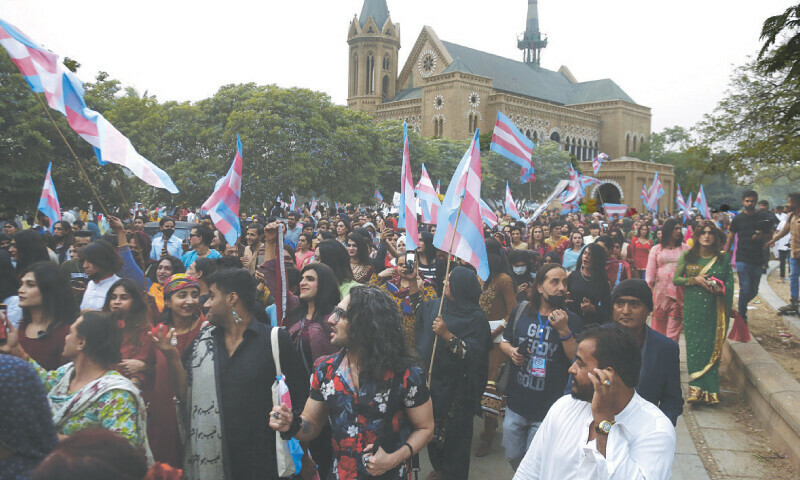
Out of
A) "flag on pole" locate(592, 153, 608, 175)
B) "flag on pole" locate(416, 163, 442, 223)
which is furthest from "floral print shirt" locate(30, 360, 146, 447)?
"flag on pole" locate(592, 153, 608, 175)

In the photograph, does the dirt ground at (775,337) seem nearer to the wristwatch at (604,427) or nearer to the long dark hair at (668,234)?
the long dark hair at (668,234)

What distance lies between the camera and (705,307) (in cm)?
658

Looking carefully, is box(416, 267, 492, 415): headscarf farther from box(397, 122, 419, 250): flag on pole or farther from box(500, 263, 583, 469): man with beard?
box(397, 122, 419, 250): flag on pole

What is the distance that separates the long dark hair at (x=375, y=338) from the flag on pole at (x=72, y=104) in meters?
3.55

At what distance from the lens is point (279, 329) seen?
11.2 feet

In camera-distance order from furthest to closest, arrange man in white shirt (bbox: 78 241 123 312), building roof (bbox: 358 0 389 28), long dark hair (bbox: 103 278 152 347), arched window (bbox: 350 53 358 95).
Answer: arched window (bbox: 350 53 358 95)
building roof (bbox: 358 0 389 28)
man in white shirt (bbox: 78 241 123 312)
long dark hair (bbox: 103 278 152 347)

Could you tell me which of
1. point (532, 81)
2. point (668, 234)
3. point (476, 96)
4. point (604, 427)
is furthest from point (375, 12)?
point (604, 427)

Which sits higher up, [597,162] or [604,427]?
[597,162]

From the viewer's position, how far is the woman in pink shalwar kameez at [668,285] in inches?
282

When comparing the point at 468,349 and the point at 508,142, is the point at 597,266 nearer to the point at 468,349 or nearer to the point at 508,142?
the point at 468,349

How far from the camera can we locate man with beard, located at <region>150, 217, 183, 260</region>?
8.94 metres

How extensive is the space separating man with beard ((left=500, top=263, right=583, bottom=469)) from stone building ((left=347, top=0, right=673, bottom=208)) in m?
54.9

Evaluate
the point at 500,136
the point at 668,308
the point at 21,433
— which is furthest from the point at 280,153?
the point at 21,433

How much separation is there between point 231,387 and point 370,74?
6945 centimetres
